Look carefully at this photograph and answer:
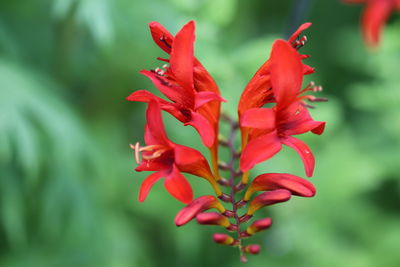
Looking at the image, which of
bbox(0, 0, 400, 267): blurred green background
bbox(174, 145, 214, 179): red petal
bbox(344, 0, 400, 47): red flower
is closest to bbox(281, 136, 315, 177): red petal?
bbox(174, 145, 214, 179): red petal

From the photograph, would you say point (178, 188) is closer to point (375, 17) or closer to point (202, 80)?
point (202, 80)

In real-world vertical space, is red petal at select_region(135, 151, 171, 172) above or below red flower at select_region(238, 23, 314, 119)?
below

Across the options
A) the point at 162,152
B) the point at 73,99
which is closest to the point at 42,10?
the point at 73,99

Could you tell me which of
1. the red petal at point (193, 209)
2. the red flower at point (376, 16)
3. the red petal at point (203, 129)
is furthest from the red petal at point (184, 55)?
the red flower at point (376, 16)

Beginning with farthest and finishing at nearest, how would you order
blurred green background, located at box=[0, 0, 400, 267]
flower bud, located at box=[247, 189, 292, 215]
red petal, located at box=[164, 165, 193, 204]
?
blurred green background, located at box=[0, 0, 400, 267]
flower bud, located at box=[247, 189, 292, 215]
red petal, located at box=[164, 165, 193, 204]

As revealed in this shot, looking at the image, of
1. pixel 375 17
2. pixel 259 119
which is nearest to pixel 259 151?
pixel 259 119

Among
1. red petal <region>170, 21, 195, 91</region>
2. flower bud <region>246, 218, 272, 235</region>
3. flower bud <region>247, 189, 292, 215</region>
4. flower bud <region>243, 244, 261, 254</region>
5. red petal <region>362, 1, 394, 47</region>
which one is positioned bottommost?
flower bud <region>243, 244, 261, 254</region>

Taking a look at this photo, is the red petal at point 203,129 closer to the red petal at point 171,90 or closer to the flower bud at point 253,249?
the red petal at point 171,90

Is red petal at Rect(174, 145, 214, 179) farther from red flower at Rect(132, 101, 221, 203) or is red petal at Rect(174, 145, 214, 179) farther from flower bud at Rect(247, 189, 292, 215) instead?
flower bud at Rect(247, 189, 292, 215)

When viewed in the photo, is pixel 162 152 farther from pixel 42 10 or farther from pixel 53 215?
pixel 42 10
